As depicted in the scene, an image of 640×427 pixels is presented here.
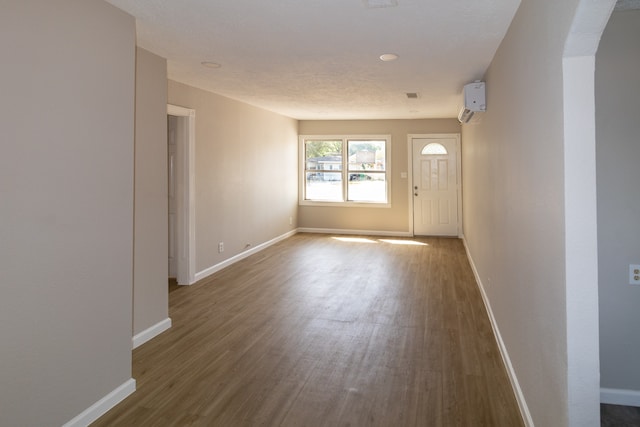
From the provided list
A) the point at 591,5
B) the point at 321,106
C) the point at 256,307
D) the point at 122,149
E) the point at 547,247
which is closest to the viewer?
the point at 591,5

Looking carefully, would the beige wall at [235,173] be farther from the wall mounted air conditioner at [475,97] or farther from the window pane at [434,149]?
the wall mounted air conditioner at [475,97]

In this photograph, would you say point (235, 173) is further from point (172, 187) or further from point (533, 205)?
point (533, 205)

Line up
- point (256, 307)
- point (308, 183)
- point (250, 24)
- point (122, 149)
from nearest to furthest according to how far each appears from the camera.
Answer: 1. point (122, 149)
2. point (250, 24)
3. point (256, 307)
4. point (308, 183)

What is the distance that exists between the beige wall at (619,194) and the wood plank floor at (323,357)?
67 cm

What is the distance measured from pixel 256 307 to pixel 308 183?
5.16 meters

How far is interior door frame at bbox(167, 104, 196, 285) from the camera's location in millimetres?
4859

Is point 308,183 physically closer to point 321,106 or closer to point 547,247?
point 321,106

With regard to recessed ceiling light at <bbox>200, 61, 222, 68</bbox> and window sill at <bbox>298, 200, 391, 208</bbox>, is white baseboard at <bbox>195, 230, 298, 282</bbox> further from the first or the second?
recessed ceiling light at <bbox>200, 61, 222, 68</bbox>

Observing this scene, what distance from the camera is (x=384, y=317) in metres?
3.86

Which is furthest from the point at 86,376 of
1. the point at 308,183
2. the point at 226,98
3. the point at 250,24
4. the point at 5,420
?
the point at 308,183

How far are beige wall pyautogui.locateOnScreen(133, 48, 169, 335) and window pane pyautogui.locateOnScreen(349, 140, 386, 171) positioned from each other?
217 inches

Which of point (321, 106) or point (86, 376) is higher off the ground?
point (321, 106)

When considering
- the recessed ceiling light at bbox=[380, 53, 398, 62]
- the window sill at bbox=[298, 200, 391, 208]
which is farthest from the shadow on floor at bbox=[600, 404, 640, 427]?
the window sill at bbox=[298, 200, 391, 208]

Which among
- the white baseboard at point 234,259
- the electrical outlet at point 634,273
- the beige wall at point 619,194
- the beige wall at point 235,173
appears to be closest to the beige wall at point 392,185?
the beige wall at point 235,173
